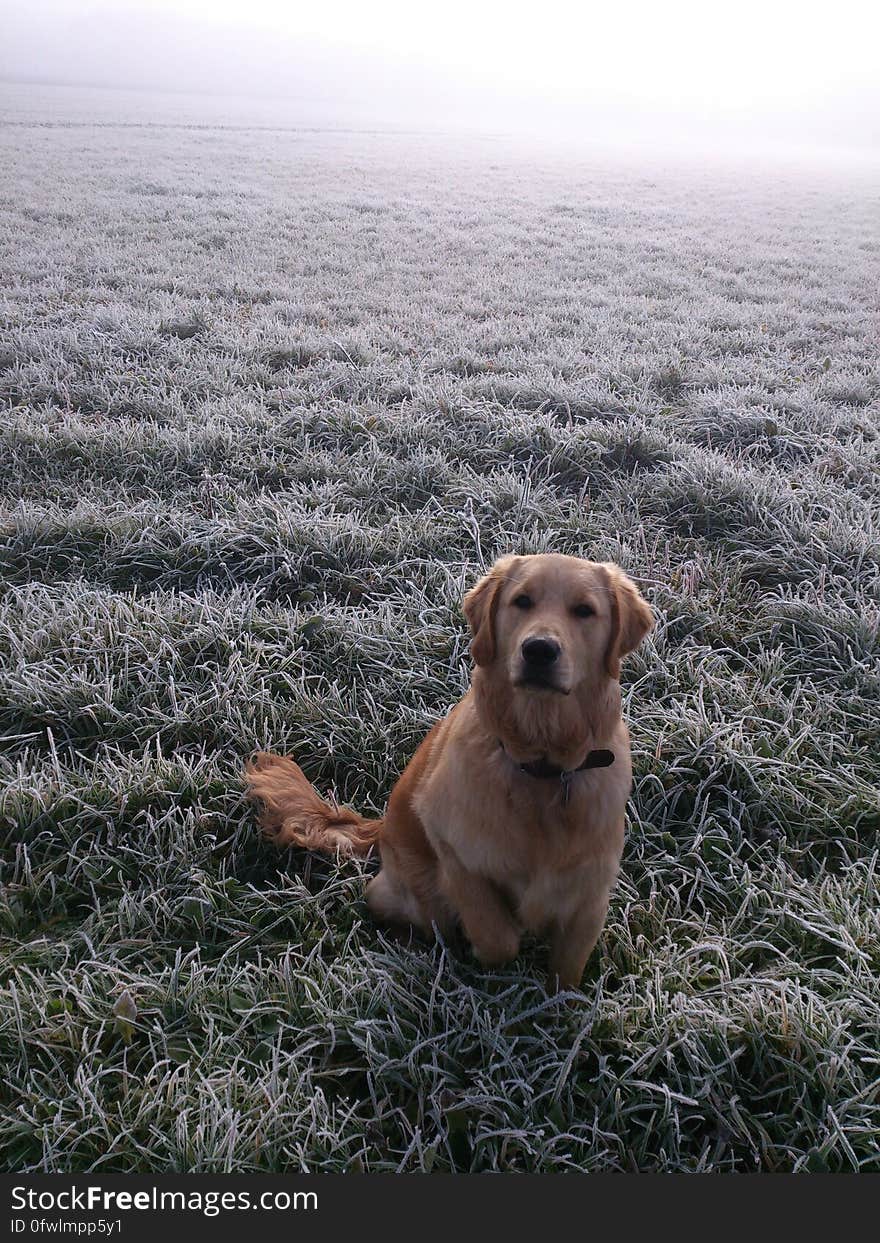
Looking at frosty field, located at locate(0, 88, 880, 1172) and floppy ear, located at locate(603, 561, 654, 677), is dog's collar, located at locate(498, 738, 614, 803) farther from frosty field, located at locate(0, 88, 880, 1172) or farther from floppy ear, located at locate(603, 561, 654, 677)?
frosty field, located at locate(0, 88, 880, 1172)

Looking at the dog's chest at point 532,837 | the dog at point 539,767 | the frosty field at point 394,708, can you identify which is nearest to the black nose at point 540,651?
the dog at point 539,767

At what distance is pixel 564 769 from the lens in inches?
74.3

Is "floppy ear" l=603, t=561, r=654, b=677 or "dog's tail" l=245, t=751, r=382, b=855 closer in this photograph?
"floppy ear" l=603, t=561, r=654, b=677

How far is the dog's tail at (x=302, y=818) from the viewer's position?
2.44m

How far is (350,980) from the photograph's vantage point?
206cm

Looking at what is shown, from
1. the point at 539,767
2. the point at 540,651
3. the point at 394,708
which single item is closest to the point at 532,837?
the point at 539,767

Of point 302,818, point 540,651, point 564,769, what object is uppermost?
point 540,651

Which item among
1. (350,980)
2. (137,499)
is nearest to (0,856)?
(350,980)

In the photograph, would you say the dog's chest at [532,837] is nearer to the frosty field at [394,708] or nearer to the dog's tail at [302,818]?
the frosty field at [394,708]

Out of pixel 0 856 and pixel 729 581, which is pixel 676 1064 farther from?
pixel 729 581

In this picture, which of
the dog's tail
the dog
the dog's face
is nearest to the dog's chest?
the dog

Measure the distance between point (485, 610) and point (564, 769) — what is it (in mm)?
462

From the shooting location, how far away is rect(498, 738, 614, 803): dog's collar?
188cm

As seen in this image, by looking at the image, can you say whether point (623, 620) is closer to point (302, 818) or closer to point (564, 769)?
point (564, 769)
